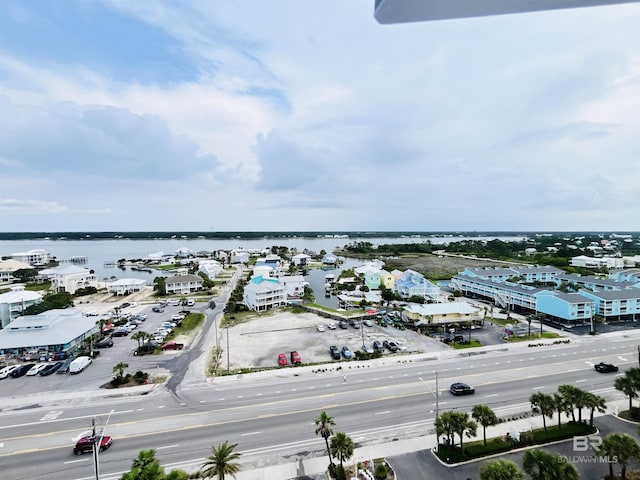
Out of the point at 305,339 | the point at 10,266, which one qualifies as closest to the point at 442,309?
the point at 305,339

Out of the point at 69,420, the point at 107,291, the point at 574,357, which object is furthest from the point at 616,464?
the point at 107,291

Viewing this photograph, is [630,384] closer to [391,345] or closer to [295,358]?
[391,345]

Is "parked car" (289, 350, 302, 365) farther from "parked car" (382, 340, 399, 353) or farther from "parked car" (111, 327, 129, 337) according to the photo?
"parked car" (111, 327, 129, 337)

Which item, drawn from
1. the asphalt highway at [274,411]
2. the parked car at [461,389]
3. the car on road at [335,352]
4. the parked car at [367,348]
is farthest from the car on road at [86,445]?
the parked car at [461,389]

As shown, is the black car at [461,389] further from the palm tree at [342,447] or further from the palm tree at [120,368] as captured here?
the palm tree at [120,368]

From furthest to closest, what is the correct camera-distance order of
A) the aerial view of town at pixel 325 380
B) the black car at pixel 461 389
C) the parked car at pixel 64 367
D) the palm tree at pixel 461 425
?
the parked car at pixel 64 367, the black car at pixel 461 389, the aerial view of town at pixel 325 380, the palm tree at pixel 461 425
